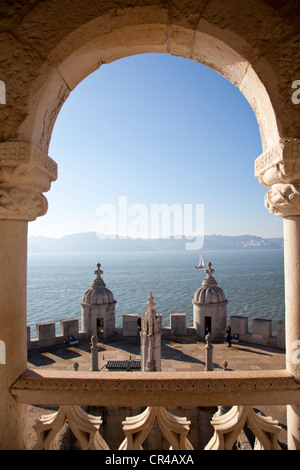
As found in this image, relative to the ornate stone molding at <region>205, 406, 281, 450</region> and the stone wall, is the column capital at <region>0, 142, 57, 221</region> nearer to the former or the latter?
the ornate stone molding at <region>205, 406, 281, 450</region>

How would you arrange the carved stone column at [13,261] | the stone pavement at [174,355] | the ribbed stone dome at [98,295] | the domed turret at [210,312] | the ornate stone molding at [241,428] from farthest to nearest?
the ribbed stone dome at [98,295] < the domed turret at [210,312] < the stone pavement at [174,355] < the carved stone column at [13,261] < the ornate stone molding at [241,428]

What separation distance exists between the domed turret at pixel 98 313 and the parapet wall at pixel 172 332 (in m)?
0.36

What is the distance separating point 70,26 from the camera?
1923mm

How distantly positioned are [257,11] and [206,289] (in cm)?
1051

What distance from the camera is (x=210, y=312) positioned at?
11.5m

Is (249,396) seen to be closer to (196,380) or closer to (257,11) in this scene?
(196,380)

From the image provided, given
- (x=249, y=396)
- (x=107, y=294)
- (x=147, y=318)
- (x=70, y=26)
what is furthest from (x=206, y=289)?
(x=70, y=26)

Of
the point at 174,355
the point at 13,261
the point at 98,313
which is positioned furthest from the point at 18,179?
the point at 98,313

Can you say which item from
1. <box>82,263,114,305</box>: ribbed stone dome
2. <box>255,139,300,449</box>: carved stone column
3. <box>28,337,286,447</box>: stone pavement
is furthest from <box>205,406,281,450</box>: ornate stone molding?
<box>82,263,114,305</box>: ribbed stone dome

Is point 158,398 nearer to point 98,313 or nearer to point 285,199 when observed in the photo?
point 285,199

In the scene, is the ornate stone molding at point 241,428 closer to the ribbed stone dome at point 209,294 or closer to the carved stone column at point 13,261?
the carved stone column at point 13,261

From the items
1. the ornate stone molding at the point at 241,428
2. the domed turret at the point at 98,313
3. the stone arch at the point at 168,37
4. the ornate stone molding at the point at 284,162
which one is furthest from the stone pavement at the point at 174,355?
the stone arch at the point at 168,37

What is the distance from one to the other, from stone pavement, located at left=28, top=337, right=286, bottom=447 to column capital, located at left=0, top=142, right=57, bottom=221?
7.93 metres

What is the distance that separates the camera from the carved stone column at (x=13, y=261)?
1.84 metres
